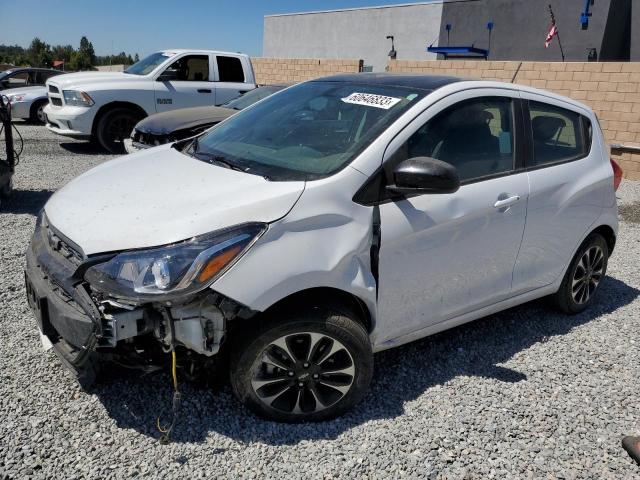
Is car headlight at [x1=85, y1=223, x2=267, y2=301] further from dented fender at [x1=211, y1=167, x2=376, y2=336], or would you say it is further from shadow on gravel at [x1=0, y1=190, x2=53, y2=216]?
shadow on gravel at [x1=0, y1=190, x2=53, y2=216]

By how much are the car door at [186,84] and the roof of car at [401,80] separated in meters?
7.37

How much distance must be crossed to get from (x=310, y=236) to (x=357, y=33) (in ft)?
101

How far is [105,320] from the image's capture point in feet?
7.66

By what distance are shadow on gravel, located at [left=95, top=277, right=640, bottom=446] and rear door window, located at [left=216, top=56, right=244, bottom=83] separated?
27.1 feet

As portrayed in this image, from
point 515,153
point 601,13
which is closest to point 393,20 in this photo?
point 601,13

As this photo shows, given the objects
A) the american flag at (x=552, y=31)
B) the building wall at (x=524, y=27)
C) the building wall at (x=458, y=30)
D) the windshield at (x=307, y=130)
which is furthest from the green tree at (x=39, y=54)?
the windshield at (x=307, y=130)

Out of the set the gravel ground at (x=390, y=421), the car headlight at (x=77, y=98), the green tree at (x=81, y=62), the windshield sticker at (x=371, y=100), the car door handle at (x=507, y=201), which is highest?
the green tree at (x=81, y=62)

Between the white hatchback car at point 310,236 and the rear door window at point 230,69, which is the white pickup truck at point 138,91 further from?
the white hatchback car at point 310,236

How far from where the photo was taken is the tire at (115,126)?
10117 mm

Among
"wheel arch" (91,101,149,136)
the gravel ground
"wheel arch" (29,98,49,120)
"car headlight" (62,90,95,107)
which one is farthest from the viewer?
"wheel arch" (29,98,49,120)

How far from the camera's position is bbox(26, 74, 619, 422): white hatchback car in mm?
2400

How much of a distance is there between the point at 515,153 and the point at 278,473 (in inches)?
91.6

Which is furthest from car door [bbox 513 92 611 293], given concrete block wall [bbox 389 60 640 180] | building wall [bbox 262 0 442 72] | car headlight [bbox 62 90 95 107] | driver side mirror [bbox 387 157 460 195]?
building wall [bbox 262 0 442 72]

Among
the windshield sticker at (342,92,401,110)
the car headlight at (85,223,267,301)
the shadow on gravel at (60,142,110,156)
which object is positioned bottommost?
the shadow on gravel at (60,142,110,156)
